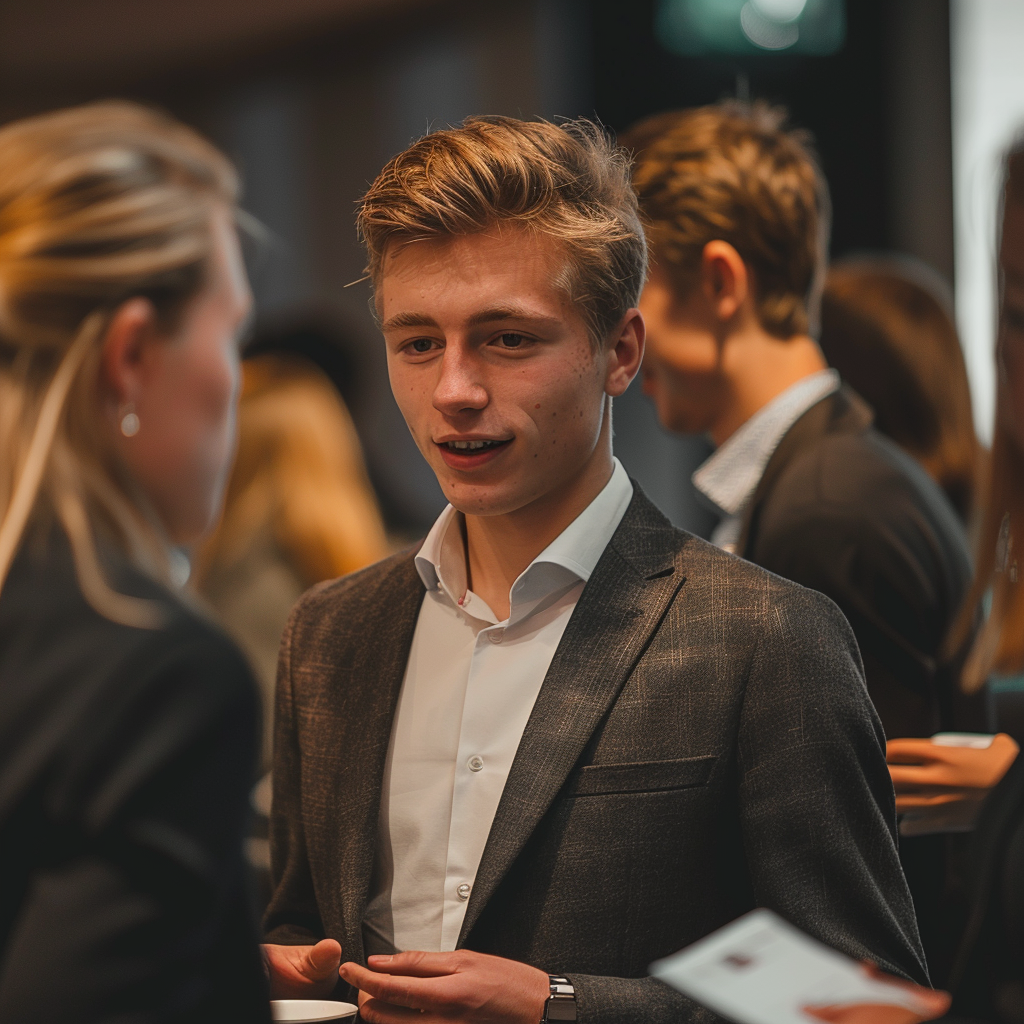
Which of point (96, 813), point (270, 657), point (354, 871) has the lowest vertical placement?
point (270, 657)

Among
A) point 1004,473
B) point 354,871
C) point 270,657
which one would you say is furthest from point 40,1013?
point 270,657

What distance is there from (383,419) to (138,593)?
236 inches

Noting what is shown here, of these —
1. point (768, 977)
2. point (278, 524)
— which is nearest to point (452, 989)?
point (768, 977)

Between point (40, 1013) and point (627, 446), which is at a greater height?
point (40, 1013)

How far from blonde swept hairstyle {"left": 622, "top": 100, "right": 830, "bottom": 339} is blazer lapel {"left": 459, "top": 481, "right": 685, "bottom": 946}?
0.75 meters

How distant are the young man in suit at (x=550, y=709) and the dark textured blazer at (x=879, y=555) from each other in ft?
1.25

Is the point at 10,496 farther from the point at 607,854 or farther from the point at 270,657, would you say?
the point at 270,657

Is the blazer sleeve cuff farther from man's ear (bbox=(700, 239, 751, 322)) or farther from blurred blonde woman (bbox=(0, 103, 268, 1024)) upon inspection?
man's ear (bbox=(700, 239, 751, 322))

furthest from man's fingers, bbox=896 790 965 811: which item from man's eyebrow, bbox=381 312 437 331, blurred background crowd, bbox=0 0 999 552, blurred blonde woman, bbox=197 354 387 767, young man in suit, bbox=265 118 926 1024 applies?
blurred background crowd, bbox=0 0 999 552

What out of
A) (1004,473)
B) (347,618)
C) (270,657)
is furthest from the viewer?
(270,657)

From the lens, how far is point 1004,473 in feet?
4.26

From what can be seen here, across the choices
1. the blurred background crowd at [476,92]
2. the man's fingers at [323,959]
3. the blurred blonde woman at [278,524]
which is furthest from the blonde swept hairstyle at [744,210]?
the blurred background crowd at [476,92]

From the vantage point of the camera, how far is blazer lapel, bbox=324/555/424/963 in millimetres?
1545

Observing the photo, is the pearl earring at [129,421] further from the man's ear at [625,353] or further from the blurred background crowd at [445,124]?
the blurred background crowd at [445,124]
